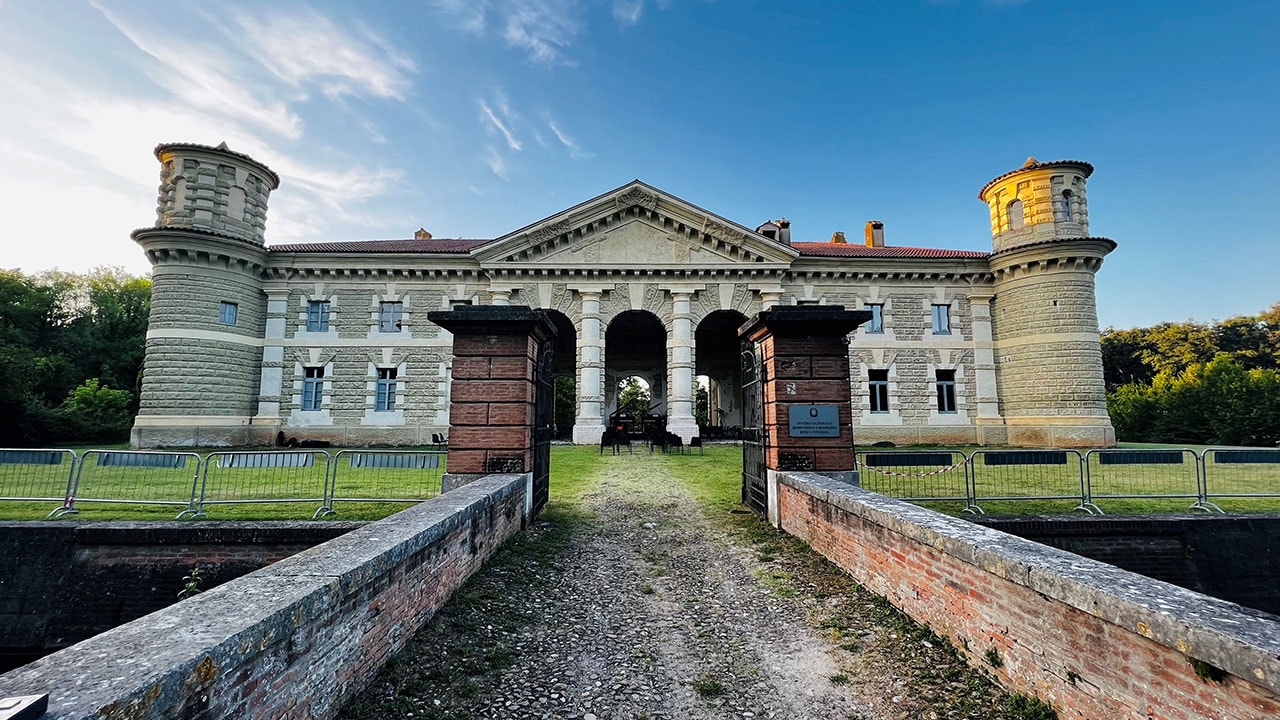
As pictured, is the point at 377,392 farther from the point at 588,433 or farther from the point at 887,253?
the point at 887,253

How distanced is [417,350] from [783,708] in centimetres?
2310

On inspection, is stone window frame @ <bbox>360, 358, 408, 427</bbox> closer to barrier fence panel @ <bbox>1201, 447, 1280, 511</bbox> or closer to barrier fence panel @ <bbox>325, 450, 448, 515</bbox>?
barrier fence panel @ <bbox>325, 450, 448, 515</bbox>

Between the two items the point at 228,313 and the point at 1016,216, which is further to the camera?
the point at 1016,216

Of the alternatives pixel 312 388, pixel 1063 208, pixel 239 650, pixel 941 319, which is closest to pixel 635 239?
pixel 941 319

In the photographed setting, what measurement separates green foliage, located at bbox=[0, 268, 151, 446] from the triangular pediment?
18.8m

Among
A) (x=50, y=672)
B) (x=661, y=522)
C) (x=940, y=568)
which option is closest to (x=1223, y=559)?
(x=940, y=568)

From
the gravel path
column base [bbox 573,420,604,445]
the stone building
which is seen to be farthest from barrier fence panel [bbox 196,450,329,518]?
the stone building

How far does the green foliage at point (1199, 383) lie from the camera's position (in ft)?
81.7

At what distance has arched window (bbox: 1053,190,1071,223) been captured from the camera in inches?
888

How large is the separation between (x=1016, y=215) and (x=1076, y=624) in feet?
86.3

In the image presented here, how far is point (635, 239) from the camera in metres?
23.8

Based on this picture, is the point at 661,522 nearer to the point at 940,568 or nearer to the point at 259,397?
the point at 940,568

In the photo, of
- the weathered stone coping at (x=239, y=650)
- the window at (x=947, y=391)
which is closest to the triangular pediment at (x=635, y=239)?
the window at (x=947, y=391)

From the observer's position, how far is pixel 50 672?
189 centimetres
